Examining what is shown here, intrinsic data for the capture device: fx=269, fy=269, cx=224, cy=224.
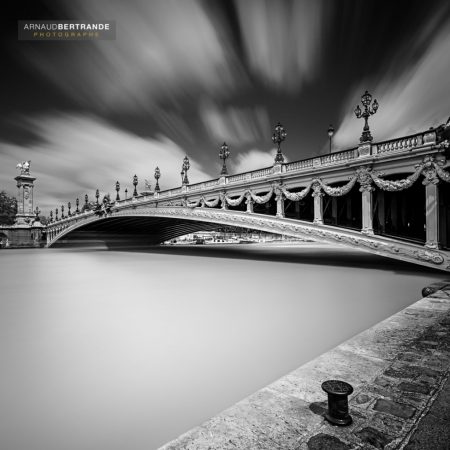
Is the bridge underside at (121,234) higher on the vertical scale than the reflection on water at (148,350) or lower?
higher

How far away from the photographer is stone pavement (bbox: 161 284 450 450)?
1771 mm

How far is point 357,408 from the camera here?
2145mm

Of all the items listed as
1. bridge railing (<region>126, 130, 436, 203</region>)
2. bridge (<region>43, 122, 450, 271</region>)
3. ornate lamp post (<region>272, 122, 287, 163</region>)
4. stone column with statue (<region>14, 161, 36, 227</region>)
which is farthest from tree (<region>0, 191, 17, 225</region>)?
ornate lamp post (<region>272, 122, 287, 163</region>)

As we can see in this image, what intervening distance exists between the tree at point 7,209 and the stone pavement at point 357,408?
75.6 meters

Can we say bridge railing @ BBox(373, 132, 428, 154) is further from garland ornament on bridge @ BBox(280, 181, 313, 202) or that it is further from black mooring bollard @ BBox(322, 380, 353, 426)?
black mooring bollard @ BBox(322, 380, 353, 426)

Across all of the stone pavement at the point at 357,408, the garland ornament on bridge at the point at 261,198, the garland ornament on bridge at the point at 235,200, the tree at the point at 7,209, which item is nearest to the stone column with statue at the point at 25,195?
the tree at the point at 7,209

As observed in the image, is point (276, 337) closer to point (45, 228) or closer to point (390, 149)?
point (390, 149)

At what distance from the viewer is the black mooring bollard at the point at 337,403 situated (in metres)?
1.86

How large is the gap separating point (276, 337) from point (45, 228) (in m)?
53.8

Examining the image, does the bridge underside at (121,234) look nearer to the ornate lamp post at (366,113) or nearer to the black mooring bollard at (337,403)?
the ornate lamp post at (366,113)

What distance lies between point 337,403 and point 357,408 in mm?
407

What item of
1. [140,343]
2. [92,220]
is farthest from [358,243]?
[92,220]

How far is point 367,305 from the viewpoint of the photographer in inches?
261

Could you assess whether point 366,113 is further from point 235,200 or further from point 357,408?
point 357,408
